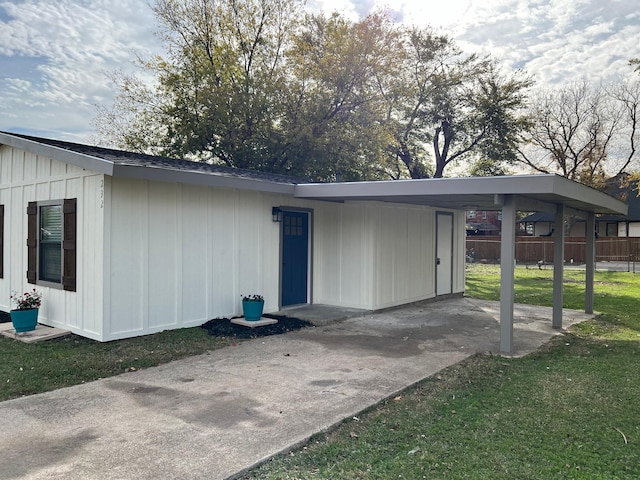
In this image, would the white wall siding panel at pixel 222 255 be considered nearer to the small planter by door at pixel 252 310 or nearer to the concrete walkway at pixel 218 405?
the small planter by door at pixel 252 310

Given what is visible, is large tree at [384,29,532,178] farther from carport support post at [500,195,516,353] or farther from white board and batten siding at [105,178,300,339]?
carport support post at [500,195,516,353]

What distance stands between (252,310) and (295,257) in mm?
1783

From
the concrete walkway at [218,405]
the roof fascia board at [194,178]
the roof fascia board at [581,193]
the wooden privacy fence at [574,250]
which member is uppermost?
the roof fascia board at [194,178]

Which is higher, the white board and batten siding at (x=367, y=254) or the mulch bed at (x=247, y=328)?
the white board and batten siding at (x=367, y=254)

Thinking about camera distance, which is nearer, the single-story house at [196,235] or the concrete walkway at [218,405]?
the concrete walkway at [218,405]

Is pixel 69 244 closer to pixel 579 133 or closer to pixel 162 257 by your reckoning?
pixel 162 257

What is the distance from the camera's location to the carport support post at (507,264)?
5559 mm

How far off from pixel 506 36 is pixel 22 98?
1369 centimetres

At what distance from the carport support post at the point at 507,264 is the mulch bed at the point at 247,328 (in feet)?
9.42

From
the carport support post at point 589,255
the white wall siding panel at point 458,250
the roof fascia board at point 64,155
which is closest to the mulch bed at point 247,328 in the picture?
the roof fascia board at point 64,155

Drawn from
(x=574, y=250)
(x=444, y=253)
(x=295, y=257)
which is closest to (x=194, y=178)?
(x=295, y=257)

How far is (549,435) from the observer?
341 centimetres

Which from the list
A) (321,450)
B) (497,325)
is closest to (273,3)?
(497,325)

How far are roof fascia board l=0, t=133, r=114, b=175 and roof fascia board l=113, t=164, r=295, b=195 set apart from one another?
177 millimetres
